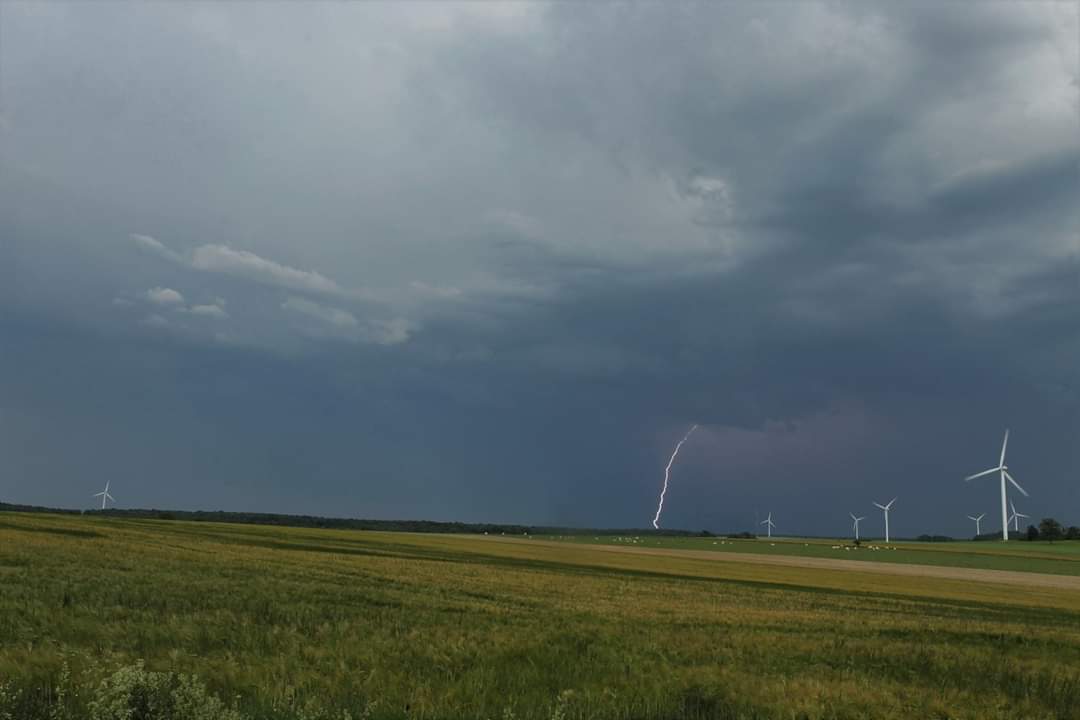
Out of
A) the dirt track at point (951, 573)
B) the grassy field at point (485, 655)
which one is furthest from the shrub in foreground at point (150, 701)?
the dirt track at point (951, 573)

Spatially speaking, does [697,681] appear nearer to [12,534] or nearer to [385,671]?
[385,671]

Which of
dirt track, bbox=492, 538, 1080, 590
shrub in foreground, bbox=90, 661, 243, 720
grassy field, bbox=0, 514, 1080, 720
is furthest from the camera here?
dirt track, bbox=492, 538, 1080, 590

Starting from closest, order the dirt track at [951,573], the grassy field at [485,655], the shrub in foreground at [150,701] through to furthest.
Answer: the shrub in foreground at [150,701] → the grassy field at [485,655] → the dirt track at [951,573]

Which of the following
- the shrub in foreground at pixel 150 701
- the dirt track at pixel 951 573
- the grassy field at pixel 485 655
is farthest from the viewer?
the dirt track at pixel 951 573

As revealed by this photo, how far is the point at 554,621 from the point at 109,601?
1011 centimetres

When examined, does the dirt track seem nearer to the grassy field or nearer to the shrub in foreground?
the grassy field

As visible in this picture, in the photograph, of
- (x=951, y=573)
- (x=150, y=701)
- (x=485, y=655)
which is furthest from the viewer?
(x=951, y=573)

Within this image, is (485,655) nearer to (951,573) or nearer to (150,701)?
(150,701)

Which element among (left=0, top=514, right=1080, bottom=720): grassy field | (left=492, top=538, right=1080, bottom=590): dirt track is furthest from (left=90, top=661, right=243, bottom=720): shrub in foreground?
(left=492, top=538, right=1080, bottom=590): dirt track

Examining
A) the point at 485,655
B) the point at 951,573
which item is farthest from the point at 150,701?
the point at 951,573

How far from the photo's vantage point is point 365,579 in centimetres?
3200

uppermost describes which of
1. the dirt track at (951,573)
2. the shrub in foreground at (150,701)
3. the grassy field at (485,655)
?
the shrub in foreground at (150,701)

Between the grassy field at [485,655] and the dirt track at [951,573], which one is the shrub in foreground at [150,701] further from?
the dirt track at [951,573]

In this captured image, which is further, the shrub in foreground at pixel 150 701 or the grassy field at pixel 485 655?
the grassy field at pixel 485 655
